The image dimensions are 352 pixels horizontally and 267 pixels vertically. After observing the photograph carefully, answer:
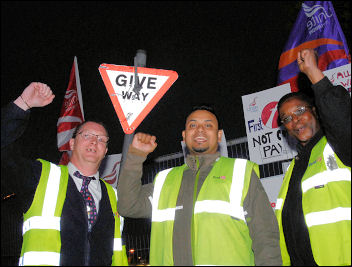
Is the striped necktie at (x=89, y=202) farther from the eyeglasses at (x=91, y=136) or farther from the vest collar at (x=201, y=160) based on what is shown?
the vest collar at (x=201, y=160)

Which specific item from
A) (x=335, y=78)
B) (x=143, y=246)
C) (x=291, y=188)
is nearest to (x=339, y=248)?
(x=291, y=188)

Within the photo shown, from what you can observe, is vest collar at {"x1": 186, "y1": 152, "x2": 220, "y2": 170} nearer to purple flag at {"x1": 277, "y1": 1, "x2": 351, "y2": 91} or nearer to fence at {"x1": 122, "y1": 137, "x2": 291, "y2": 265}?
purple flag at {"x1": 277, "y1": 1, "x2": 351, "y2": 91}

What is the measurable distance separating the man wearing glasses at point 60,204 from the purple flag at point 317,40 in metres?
4.53

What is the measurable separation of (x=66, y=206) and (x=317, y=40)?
18.4ft

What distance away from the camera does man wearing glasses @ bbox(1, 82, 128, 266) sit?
3.34 meters

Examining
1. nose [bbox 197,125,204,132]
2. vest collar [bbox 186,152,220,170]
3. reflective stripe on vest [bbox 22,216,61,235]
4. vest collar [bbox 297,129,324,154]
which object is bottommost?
reflective stripe on vest [bbox 22,216,61,235]

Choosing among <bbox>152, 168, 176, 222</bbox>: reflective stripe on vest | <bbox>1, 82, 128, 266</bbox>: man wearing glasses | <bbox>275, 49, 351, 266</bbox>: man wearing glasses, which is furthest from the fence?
<bbox>275, 49, 351, 266</bbox>: man wearing glasses

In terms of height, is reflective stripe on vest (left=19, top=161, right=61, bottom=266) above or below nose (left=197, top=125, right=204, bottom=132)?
below

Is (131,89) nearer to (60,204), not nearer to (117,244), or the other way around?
(60,204)

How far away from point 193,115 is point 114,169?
5.90 metres

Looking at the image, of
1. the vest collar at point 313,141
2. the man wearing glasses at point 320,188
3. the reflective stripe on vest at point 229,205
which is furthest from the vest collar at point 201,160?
the vest collar at point 313,141

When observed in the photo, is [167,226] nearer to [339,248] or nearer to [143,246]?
[339,248]

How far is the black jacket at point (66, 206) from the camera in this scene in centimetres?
323

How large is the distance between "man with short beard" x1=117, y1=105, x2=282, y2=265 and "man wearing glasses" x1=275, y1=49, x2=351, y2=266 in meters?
0.34
